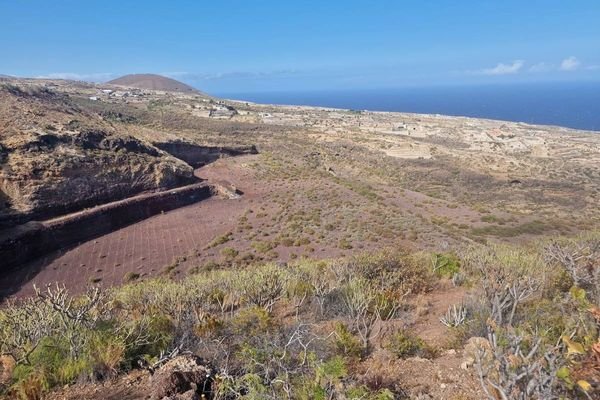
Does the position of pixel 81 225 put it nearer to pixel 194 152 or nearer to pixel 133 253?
pixel 133 253

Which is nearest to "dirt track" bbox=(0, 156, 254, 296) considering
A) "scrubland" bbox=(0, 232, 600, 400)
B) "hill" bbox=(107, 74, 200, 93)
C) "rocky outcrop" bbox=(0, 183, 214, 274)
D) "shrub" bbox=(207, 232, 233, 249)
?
"shrub" bbox=(207, 232, 233, 249)

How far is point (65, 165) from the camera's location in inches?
810

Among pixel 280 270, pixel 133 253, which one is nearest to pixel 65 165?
pixel 133 253

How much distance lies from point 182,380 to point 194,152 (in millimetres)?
29663

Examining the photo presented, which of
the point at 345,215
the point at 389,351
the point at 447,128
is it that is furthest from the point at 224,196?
the point at 447,128

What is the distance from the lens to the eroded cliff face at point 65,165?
60.9 feet

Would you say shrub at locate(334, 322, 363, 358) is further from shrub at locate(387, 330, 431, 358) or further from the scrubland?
shrub at locate(387, 330, 431, 358)

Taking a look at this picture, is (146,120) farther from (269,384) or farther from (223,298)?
(269,384)

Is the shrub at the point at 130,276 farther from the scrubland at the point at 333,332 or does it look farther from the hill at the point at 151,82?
the hill at the point at 151,82

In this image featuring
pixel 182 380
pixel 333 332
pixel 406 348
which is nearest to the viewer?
pixel 182 380

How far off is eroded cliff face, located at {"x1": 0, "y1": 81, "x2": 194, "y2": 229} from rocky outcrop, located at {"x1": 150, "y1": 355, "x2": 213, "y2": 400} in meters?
16.7

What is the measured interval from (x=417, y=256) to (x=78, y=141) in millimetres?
20299

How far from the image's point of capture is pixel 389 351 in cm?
597

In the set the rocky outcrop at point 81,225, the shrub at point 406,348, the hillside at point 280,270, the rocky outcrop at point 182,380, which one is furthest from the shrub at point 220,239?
the rocky outcrop at point 182,380
